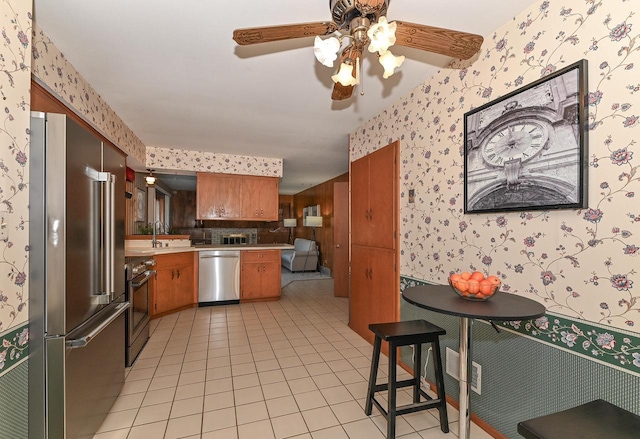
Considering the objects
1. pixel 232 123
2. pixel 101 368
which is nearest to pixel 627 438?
pixel 101 368

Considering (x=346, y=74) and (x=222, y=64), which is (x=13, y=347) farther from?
(x=222, y=64)

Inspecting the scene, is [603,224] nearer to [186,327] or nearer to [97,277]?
[97,277]

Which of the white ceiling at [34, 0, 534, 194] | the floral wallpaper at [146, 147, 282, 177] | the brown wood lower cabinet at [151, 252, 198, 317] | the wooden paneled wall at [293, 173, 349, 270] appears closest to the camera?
the white ceiling at [34, 0, 534, 194]

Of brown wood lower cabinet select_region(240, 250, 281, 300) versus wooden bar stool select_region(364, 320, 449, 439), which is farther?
brown wood lower cabinet select_region(240, 250, 281, 300)

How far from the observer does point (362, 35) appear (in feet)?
3.73

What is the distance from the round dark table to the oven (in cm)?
236

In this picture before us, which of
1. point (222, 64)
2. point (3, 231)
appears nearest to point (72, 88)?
point (222, 64)

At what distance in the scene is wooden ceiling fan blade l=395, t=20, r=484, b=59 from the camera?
1192mm

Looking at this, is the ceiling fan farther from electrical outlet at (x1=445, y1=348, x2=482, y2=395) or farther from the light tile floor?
the light tile floor

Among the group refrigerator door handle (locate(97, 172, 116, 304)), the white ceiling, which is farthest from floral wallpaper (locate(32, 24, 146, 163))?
refrigerator door handle (locate(97, 172, 116, 304))

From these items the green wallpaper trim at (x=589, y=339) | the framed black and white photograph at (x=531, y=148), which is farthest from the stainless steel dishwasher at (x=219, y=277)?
the green wallpaper trim at (x=589, y=339)

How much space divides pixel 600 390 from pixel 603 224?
28.5 inches

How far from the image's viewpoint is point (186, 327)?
11.7ft

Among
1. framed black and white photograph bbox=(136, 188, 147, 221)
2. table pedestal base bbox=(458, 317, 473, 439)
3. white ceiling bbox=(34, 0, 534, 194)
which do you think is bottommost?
table pedestal base bbox=(458, 317, 473, 439)
